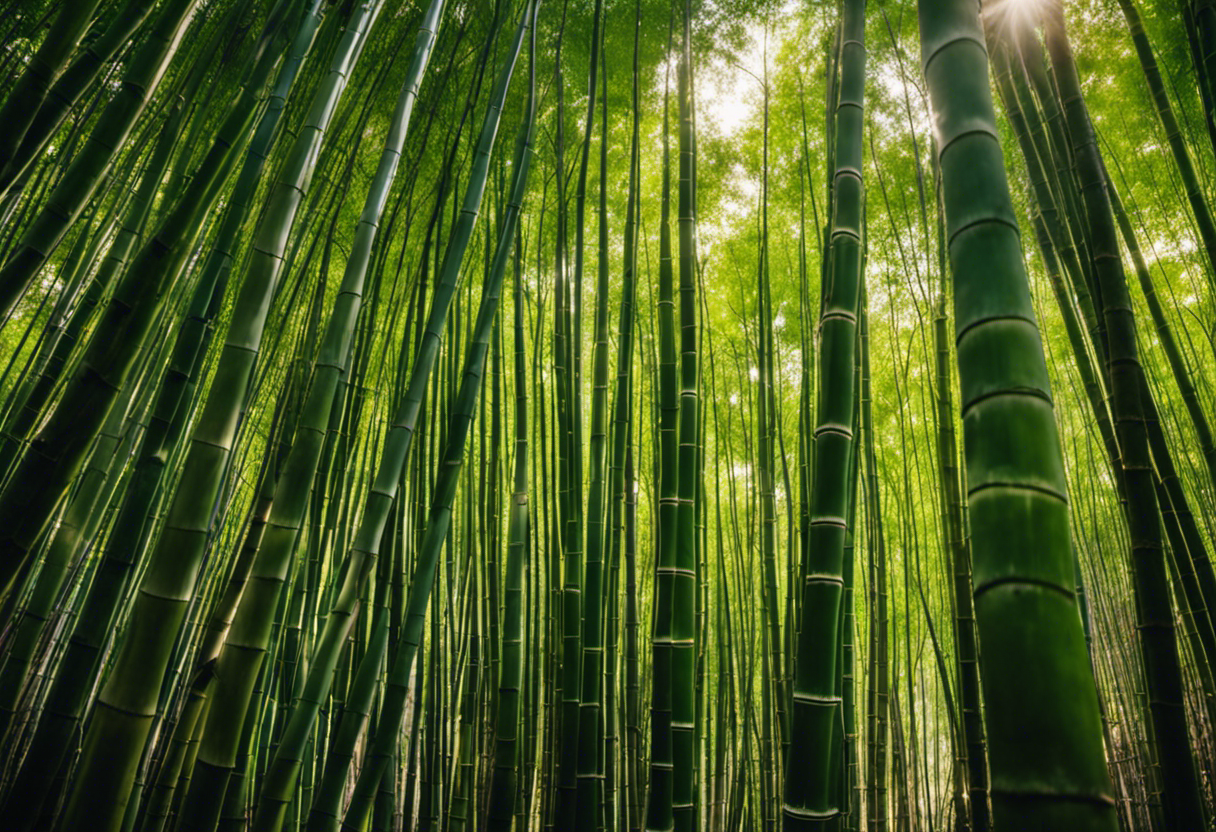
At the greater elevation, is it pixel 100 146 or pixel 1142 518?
pixel 100 146

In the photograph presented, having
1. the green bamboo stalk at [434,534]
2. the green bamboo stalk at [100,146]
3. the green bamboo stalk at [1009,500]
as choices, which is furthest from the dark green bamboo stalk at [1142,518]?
the green bamboo stalk at [100,146]

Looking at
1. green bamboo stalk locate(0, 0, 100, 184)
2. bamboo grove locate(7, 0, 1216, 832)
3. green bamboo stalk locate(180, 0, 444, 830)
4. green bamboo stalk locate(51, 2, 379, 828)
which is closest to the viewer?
bamboo grove locate(7, 0, 1216, 832)

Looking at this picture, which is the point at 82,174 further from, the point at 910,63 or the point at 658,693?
the point at 910,63

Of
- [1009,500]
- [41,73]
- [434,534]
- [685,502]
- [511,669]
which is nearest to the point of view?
[1009,500]

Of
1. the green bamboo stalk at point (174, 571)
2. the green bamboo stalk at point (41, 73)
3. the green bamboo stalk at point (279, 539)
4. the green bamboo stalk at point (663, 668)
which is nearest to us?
the green bamboo stalk at point (174, 571)

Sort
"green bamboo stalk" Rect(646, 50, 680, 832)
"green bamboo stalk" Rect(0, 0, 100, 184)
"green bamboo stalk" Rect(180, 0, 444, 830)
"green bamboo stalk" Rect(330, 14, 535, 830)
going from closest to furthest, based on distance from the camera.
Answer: "green bamboo stalk" Rect(180, 0, 444, 830), "green bamboo stalk" Rect(0, 0, 100, 184), "green bamboo stalk" Rect(330, 14, 535, 830), "green bamboo stalk" Rect(646, 50, 680, 832)

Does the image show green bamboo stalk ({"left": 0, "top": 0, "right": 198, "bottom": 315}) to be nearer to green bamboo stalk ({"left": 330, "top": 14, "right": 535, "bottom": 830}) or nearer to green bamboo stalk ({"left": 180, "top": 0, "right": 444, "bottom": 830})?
green bamboo stalk ({"left": 180, "top": 0, "right": 444, "bottom": 830})

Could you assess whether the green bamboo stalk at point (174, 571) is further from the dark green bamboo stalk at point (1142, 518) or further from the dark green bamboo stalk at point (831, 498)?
the dark green bamboo stalk at point (1142, 518)

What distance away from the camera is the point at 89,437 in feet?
2.86

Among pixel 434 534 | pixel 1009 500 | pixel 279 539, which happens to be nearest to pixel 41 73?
pixel 279 539

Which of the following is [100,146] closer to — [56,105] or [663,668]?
[56,105]

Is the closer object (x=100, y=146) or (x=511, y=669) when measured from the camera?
(x=100, y=146)

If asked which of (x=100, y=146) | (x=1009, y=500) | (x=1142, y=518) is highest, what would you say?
(x=100, y=146)

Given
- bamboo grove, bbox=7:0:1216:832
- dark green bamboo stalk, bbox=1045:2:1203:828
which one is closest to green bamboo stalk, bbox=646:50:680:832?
bamboo grove, bbox=7:0:1216:832
